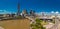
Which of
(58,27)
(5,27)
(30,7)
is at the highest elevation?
(30,7)

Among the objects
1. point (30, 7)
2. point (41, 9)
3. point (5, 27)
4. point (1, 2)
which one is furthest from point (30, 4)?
point (5, 27)

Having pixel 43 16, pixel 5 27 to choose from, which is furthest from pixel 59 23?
pixel 5 27

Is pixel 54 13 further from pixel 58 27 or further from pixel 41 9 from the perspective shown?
pixel 58 27

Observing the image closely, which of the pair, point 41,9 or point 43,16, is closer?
point 43,16

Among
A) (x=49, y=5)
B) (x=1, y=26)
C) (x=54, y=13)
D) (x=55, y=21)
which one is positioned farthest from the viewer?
(x=49, y=5)

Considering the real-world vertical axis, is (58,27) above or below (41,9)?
below

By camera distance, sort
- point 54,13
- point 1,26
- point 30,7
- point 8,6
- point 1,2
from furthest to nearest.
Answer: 1. point 54,13
2. point 30,7
3. point 8,6
4. point 1,2
5. point 1,26

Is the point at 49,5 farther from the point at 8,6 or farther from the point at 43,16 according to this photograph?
the point at 8,6
